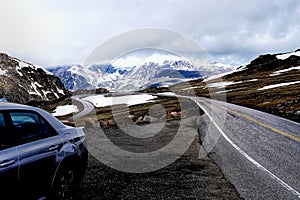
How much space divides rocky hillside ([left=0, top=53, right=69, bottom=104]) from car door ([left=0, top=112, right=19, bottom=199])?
142 metres

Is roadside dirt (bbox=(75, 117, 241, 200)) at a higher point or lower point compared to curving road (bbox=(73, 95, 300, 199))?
higher

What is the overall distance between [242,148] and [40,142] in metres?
8.65

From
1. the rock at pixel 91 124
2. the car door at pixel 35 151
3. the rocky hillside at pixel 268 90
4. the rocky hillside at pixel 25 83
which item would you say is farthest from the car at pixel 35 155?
the rocky hillside at pixel 25 83

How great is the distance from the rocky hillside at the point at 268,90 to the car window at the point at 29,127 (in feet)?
61.4

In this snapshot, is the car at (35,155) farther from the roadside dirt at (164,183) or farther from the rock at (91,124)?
the rock at (91,124)

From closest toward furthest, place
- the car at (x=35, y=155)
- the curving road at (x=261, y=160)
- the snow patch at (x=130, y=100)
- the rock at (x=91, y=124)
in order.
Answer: the car at (x=35, y=155) → the curving road at (x=261, y=160) → the rock at (x=91, y=124) → the snow patch at (x=130, y=100)

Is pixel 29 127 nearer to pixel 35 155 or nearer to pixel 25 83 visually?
pixel 35 155

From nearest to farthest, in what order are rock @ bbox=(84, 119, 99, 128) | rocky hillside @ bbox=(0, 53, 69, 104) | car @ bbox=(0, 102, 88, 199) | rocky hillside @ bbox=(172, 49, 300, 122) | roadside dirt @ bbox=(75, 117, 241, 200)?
1. car @ bbox=(0, 102, 88, 199)
2. roadside dirt @ bbox=(75, 117, 241, 200)
3. rock @ bbox=(84, 119, 99, 128)
4. rocky hillside @ bbox=(172, 49, 300, 122)
5. rocky hillside @ bbox=(0, 53, 69, 104)

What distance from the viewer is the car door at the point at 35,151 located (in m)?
4.35

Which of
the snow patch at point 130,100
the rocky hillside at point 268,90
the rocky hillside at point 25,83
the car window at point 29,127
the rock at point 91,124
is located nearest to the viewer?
the car window at point 29,127

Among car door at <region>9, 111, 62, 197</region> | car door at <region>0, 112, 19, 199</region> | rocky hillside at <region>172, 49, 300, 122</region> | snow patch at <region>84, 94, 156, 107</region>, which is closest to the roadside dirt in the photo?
car door at <region>9, 111, 62, 197</region>

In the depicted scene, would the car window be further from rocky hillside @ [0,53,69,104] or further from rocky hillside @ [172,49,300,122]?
rocky hillside @ [0,53,69,104]

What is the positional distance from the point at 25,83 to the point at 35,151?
549ft

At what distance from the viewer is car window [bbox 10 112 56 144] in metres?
4.58
